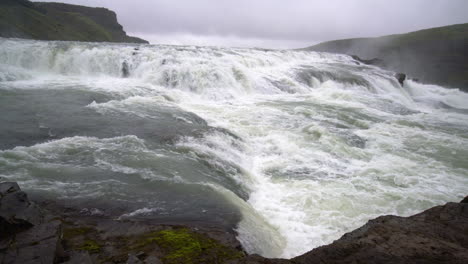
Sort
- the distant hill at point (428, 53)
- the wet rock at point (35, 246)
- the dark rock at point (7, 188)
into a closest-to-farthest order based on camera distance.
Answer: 1. the wet rock at point (35, 246)
2. the dark rock at point (7, 188)
3. the distant hill at point (428, 53)

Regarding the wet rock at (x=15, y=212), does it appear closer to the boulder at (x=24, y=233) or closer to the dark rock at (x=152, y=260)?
the boulder at (x=24, y=233)

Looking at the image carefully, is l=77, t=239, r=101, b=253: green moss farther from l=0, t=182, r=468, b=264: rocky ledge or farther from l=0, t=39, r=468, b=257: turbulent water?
l=0, t=39, r=468, b=257: turbulent water

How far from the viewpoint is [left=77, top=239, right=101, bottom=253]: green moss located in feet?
12.1

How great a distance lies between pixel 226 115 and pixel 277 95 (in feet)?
26.2

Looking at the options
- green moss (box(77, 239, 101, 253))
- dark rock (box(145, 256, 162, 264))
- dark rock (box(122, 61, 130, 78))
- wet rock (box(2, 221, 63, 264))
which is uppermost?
dark rock (box(122, 61, 130, 78))

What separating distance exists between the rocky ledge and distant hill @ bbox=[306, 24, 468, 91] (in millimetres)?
53626

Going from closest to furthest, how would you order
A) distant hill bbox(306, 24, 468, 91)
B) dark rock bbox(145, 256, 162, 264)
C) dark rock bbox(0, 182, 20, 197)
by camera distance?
dark rock bbox(145, 256, 162, 264) → dark rock bbox(0, 182, 20, 197) → distant hill bbox(306, 24, 468, 91)

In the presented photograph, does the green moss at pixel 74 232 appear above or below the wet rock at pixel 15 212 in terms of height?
below

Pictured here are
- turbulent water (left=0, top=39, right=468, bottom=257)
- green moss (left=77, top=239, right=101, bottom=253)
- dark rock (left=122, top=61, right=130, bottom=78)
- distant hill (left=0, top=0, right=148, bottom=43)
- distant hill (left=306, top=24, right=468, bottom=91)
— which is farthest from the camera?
distant hill (left=0, top=0, right=148, bottom=43)

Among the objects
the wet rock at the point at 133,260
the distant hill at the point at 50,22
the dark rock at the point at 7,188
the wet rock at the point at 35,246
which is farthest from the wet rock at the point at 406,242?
the distant hill at the point at 50,22

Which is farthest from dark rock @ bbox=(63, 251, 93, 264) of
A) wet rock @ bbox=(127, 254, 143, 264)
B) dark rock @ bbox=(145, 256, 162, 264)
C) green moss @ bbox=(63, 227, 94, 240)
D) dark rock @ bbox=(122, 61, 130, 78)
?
dark rock @ bbox=(122, 61, 130, 78)

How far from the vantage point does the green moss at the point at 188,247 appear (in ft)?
12.1

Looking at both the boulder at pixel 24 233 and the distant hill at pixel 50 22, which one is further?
the distant hill at pixel 50 22

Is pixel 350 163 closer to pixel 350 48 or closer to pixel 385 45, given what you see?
pixel 385 45
